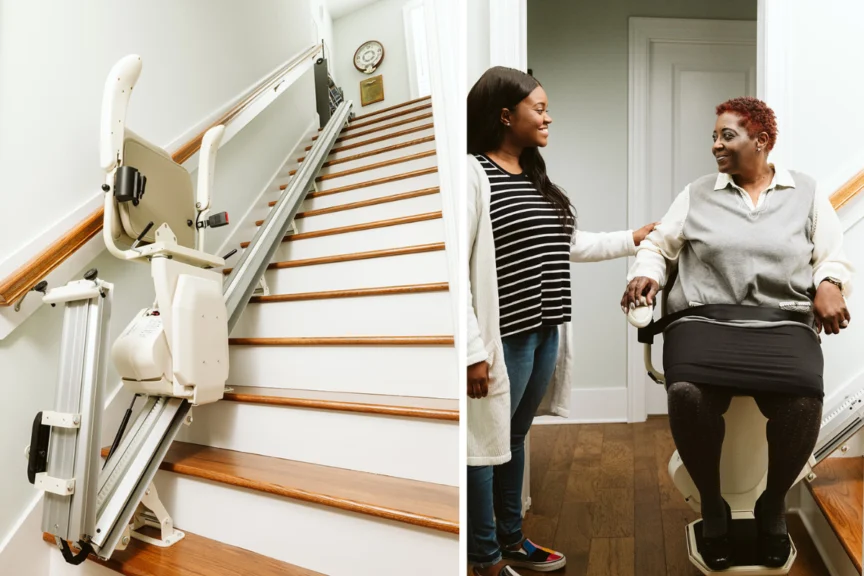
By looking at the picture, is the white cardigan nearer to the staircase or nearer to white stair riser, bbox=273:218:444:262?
the staircase

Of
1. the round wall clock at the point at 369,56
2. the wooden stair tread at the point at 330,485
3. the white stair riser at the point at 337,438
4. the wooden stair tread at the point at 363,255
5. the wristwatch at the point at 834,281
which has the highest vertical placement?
the round wall clock at the point at 369,56

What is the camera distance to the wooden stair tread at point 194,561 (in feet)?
4.26

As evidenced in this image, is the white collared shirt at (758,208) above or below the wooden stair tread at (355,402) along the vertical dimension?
above

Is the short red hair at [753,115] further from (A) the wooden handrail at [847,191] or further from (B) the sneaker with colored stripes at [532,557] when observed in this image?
(B) the sneaker with colored stripes at [532,557]

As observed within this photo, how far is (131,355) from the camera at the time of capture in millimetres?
1445

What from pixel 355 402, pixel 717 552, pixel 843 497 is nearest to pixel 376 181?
pixel 355 402

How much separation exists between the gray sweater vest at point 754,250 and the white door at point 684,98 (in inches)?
64.3

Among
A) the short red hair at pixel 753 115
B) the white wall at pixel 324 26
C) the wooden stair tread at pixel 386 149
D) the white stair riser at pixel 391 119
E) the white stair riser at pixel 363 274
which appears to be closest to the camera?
the short red hair at pixel 753 115

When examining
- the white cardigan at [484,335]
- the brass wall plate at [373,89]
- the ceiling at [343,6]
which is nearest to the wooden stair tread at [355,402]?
the white cardigan at [484,335]

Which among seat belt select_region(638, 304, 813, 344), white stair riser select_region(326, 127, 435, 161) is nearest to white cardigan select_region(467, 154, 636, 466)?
seat belt select_region(638, 304, 813, 344)

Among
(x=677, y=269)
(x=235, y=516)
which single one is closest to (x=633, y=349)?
(x=677, y=269)

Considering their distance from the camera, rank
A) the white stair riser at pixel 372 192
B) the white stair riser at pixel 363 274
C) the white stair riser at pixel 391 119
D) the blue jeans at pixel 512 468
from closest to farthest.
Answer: the blue jeans at pixel 512 468
the white stair riser at pixel 363 274
the white stair riser at pixel 372 192
the white stair riser at pixel 391 119

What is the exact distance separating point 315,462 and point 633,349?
2.01m

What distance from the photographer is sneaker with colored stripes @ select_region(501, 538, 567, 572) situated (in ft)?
4.91
